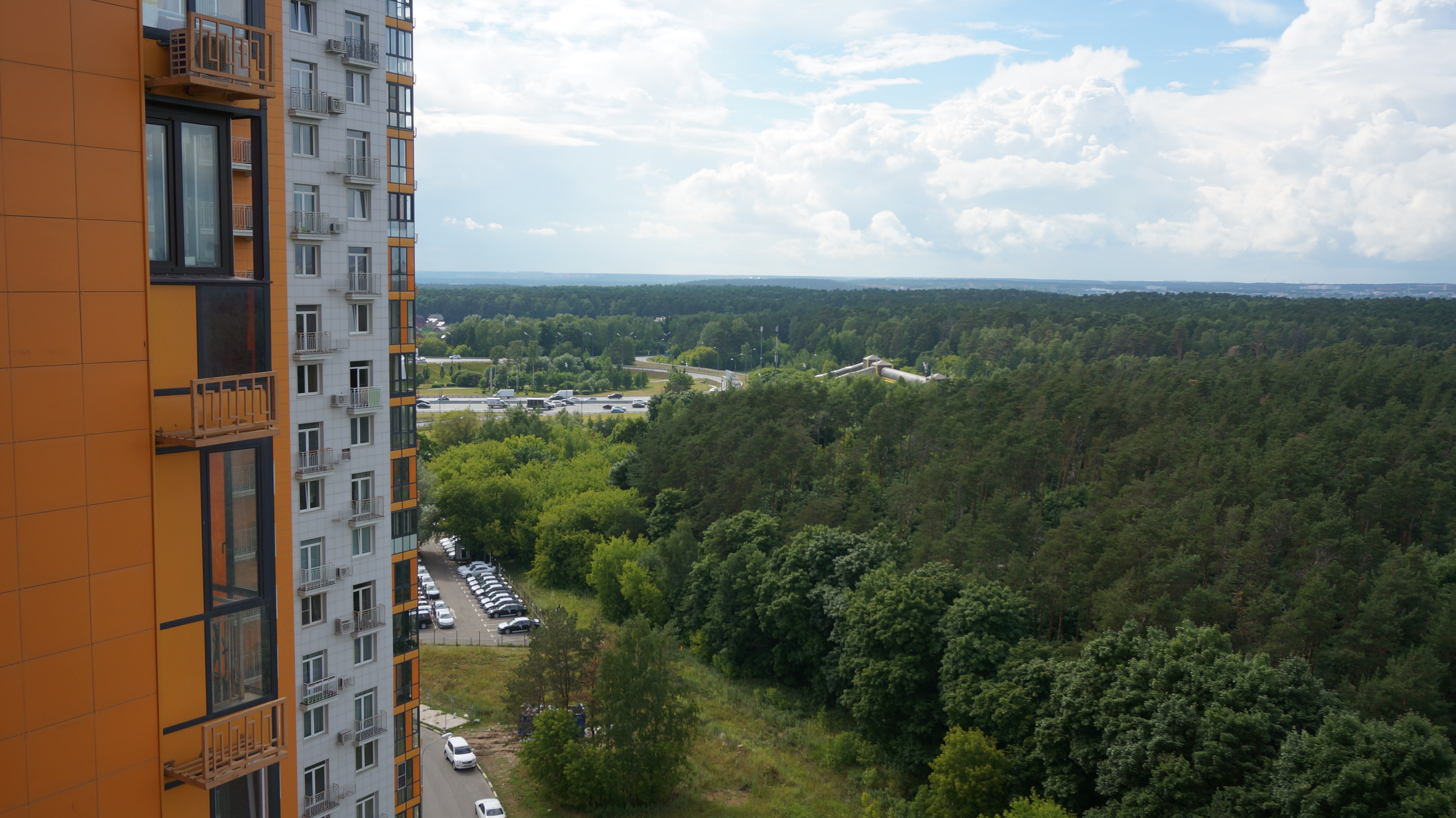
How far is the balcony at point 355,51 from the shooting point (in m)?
21.7

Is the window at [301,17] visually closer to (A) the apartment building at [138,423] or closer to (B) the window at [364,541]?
(B) the window at [364,541]

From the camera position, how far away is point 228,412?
784cm

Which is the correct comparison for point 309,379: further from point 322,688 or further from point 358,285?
point 322,688

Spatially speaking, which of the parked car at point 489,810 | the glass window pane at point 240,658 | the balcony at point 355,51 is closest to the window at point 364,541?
→ the balcony at point 355,51

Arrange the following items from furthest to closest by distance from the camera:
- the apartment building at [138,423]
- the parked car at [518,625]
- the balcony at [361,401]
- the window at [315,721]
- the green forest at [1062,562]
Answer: the parked car at [518,625], the green forest at [1062,562], the balcony at [361,401], the window at [315,721], the apartment building at [138,423]

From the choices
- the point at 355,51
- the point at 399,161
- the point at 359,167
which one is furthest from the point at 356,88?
the point at 399,161

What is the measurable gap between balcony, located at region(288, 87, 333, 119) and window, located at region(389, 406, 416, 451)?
282 inches

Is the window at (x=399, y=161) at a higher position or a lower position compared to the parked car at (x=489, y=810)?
higher

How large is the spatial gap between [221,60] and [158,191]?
48.5 inches

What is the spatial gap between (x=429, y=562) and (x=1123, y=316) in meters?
99.2

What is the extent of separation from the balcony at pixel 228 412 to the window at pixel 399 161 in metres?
16.9

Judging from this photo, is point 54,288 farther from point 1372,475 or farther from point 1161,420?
point 1161,420

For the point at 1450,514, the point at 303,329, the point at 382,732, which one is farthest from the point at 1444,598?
the point at 303,329

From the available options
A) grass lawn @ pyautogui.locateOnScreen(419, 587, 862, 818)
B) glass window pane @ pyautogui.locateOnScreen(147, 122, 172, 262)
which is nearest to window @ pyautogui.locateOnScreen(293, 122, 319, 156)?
glass window pane @ pyautogui.locateOnScreen(147, 122, 172, 262)
